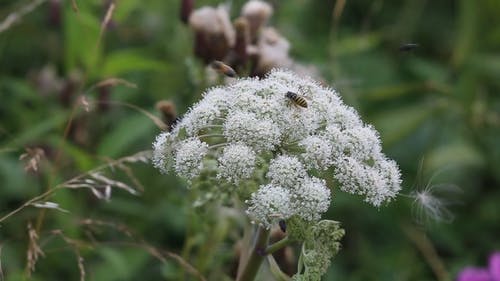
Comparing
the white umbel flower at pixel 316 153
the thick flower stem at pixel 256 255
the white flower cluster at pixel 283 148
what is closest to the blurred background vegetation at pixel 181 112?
the thick flower stem at pixel 256 255

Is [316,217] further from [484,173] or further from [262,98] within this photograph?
[484,173]

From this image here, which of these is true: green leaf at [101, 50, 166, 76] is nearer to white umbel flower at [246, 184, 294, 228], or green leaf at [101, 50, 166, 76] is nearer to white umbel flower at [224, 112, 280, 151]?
white umbel flower at [224, 112, 280, 151]

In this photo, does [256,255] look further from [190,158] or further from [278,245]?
[190,158]

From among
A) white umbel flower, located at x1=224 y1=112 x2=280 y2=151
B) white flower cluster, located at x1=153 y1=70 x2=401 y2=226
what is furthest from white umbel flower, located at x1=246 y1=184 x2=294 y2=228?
white umbel flower, located at x1=224 y1=112 x2=280 y2=151

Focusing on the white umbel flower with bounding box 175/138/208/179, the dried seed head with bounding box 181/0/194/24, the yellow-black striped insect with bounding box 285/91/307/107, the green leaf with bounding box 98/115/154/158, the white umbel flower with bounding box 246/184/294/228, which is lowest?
the white umbel flower with bounding box 246/184/294/228

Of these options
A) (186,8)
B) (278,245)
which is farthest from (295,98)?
(186,8)
